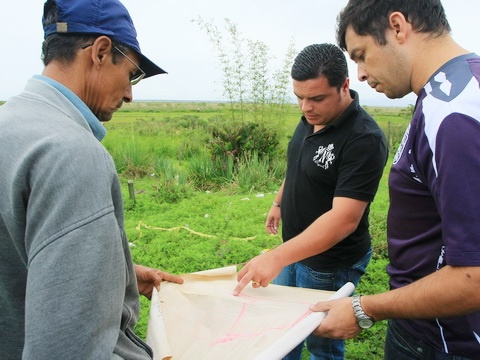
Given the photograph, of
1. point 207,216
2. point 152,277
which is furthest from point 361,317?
point 207,216

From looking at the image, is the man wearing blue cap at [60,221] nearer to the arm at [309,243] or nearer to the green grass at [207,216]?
the arm at [309,243]

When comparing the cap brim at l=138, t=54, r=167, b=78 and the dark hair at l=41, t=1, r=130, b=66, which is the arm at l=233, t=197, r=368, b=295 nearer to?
the cap brim at l=138, t=54, r=167, b=78

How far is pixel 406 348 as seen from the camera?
4.99ft

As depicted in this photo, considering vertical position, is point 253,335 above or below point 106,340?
below

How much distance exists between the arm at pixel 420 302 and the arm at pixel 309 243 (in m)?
0.36

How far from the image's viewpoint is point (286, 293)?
5.97 feet

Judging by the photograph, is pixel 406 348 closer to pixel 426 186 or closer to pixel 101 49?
pixel 426 186

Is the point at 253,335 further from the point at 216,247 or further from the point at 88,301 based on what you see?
the point at 216,247

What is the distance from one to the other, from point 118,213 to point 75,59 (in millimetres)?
490

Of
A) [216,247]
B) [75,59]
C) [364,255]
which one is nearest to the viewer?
[75,59]

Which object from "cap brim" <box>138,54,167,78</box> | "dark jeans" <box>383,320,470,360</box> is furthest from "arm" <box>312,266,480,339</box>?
"cap brim" <box>138,54,167,78</box>

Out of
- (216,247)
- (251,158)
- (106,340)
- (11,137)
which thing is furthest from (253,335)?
(251,158)

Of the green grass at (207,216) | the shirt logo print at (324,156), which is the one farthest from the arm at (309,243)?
the green grass at (207,216)

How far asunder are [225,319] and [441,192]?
0.95 meters
